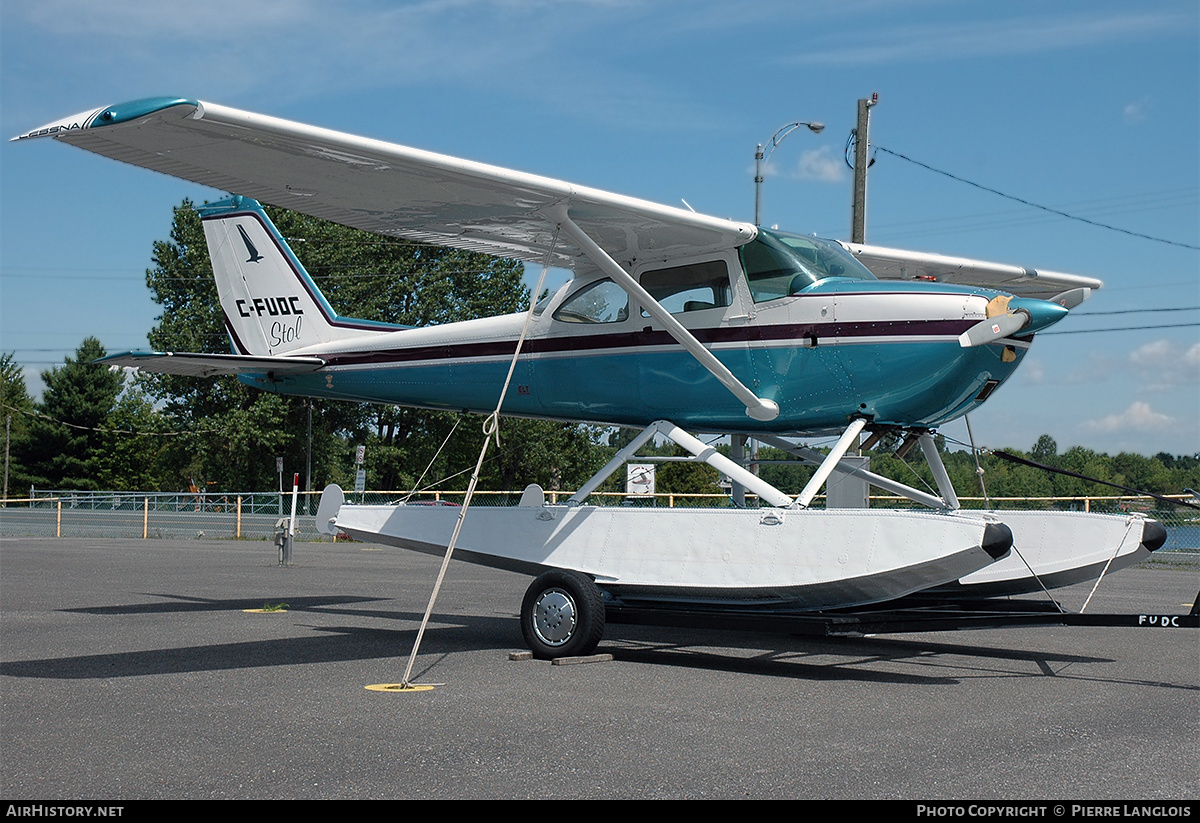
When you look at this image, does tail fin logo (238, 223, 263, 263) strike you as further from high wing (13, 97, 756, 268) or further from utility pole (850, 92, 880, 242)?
utility pole (850, 92, 880, 242)

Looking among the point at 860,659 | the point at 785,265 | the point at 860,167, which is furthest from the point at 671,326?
the point at 860,167

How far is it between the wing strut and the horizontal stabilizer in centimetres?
401

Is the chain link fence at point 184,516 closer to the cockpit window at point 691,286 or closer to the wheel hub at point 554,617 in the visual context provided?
the cockpit window at point 691,286

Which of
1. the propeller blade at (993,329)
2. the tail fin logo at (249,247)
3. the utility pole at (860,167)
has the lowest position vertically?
the propeller blade at (993,329)

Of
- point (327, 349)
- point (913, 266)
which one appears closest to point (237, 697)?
point (327, 349)

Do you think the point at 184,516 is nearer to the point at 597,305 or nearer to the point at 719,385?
the point at 597,305

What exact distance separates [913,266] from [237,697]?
344 inches

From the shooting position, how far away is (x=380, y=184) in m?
8.85

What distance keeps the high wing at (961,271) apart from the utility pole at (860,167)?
9.92 metres

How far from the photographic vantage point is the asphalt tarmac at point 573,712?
15.8ft

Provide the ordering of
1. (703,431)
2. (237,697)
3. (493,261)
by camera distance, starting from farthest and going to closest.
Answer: (493,261) < (703,431) < (237,697)

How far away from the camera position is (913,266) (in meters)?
12.5

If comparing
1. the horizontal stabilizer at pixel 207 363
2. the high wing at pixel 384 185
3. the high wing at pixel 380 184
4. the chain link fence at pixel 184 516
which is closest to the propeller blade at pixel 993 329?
the high wing at pixel 384 185
